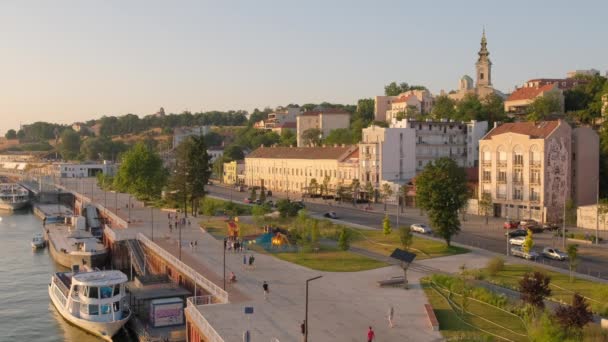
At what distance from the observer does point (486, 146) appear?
8325cm

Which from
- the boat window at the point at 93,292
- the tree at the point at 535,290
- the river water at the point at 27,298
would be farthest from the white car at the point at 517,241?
the river water at the point at 27,298

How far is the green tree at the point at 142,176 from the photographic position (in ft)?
332

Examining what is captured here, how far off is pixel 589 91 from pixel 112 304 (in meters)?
104

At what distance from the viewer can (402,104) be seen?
539 feet

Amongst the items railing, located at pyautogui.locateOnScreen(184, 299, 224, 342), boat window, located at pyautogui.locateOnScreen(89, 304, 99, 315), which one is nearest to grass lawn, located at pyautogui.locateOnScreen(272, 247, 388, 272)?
railing, located at pyautogui.locateOnScreen(184, 299, 224, 342)

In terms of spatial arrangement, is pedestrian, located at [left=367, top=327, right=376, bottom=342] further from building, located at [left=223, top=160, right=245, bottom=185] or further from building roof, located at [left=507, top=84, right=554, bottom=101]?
building, located at [left=223, top=160, right=245, bottom=185]

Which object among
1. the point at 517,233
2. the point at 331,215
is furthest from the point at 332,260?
the point at 331,215

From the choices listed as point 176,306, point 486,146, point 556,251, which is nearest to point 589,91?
point 486,146

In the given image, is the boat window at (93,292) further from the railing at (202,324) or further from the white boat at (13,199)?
the white boat at (13,199)

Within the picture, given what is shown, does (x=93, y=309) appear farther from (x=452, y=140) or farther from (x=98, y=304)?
(x=452, y=140)

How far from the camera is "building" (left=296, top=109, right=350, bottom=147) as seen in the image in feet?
561

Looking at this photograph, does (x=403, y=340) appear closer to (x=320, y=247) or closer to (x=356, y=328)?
(x=356, y=328)

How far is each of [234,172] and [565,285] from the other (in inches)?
4374

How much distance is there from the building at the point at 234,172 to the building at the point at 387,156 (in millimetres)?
48240
